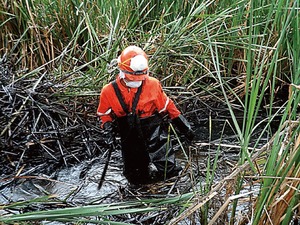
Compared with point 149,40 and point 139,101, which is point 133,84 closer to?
point 139,101

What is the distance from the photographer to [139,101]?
10.4 ft

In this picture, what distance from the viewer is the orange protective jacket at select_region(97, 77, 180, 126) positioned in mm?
3178

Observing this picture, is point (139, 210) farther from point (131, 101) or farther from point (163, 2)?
point (163, 2)

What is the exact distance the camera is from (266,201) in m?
2.04

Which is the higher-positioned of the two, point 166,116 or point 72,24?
point 72,24

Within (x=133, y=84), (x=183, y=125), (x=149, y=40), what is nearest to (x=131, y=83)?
(x=133, y=84)

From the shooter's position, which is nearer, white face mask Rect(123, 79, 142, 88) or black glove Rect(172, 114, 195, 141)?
white face mask Rect(123, 79, 142, 88)

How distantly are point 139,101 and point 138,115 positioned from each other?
0.09 metres

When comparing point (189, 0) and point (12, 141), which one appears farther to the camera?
point (189, 0)

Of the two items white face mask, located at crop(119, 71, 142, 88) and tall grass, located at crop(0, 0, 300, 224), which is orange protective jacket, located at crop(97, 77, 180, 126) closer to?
white face mask, located at crop(119, 71, 142, 88)

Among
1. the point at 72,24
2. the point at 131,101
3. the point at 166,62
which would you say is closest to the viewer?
the point at 131,101

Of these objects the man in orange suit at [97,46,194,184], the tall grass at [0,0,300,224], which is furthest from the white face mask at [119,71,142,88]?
the tall grass at [0,0,300,224]

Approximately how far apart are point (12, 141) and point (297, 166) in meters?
2.23

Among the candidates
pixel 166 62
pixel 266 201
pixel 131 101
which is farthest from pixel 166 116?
pixel 266 201
